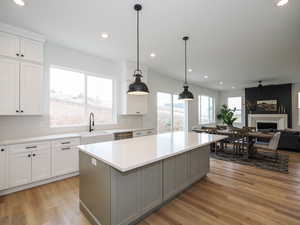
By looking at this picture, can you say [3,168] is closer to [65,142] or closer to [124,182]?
[65,142]

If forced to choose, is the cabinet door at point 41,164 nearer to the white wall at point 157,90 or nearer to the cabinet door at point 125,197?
the cabinet door at point 125,197

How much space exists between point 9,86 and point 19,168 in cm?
146

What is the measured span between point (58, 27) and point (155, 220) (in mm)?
3508

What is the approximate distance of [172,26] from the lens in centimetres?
262

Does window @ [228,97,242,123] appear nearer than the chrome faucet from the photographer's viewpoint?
No

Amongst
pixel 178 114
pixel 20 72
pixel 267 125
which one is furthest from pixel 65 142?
pixel 267 125

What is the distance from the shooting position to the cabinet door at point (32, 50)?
109 inches

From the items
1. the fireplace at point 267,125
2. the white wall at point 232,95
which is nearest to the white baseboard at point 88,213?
the fireplace at point 267,125

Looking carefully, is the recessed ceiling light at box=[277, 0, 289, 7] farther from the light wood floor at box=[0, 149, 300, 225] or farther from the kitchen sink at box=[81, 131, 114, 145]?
the kitchen sink at box=[81, 131, 114, 145]

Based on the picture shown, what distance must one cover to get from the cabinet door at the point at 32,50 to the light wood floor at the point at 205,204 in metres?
2.48

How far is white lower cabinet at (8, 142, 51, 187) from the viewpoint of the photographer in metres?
2.52

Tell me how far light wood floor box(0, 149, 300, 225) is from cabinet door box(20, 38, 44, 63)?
248cm

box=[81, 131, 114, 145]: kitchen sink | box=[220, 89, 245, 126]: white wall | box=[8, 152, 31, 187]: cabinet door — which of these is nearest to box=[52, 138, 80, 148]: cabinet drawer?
box=[81, 131, 114, 145]: kitchen sink

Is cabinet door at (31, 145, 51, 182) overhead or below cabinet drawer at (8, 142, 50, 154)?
below
